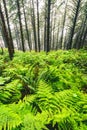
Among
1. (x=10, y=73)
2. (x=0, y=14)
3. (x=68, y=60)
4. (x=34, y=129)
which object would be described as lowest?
(x=68, y=60)

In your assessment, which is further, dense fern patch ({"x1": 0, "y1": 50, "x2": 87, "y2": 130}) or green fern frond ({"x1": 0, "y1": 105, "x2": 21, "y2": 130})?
dense fern patch ({"x1": 0, "y1": 50, "x2": 87, "y2": 130})

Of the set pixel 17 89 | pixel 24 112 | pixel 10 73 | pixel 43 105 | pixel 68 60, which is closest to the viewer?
pixel 24 112

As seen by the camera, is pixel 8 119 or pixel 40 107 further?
pixel 40 107

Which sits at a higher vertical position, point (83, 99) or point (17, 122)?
point (17, 122)

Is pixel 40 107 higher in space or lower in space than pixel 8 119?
lower

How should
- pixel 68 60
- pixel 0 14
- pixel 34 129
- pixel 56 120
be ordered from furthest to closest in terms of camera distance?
pixel 0 14, pixel 68 60, pixel 56 120, pixel 34 129

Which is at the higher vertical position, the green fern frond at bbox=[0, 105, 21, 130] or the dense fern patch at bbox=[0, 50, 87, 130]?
the green fern frond at bbox=[0, 105, 21, 130]

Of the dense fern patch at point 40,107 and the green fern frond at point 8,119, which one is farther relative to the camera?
the dense fern patch at point 40,107

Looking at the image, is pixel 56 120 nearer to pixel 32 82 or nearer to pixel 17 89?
pixel 17 89

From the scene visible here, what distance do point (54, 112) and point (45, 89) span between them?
2.76 feet

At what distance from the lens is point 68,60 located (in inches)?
310

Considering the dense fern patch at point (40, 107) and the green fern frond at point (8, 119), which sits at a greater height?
the green fern frond at point (8, 119)

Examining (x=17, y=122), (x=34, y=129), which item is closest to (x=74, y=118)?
(x=34, y=129)

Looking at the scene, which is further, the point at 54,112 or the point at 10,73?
the point at 10,73
